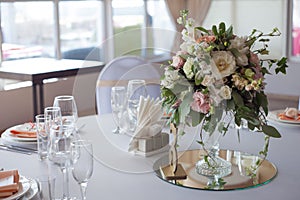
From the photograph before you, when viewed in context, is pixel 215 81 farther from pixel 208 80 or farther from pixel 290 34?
pixel 290 34

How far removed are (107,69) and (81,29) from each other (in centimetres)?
298

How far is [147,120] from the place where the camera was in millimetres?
2057

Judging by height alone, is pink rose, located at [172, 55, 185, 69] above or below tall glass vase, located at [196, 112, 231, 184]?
above

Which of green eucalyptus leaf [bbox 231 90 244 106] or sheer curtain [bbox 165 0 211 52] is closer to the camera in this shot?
green eucalyptus leaf [bbox 231 90 244 106]

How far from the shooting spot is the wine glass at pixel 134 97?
7.15ft

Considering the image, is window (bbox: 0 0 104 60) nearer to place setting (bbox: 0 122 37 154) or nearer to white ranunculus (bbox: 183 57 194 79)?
place setting (bbox: 0 122 37 154)

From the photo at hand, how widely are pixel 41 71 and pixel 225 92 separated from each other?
2890mm

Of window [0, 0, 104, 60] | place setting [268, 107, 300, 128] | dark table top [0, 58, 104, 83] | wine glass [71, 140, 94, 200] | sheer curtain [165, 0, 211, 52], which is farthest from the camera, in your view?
sheer curtain [165, 0, 211, 52]

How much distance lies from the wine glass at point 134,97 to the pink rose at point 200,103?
508 mm

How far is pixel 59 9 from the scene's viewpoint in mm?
5746

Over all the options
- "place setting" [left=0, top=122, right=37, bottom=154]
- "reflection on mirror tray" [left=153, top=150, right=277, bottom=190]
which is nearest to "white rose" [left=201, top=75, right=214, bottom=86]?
"reflection on mirror tray" [left=153, top=150, right=277, bottom=190]

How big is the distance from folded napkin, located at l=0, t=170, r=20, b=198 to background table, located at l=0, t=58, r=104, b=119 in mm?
2333

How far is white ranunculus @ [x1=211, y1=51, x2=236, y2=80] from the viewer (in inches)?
65.6

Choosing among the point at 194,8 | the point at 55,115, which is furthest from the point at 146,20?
the point at 55,115
